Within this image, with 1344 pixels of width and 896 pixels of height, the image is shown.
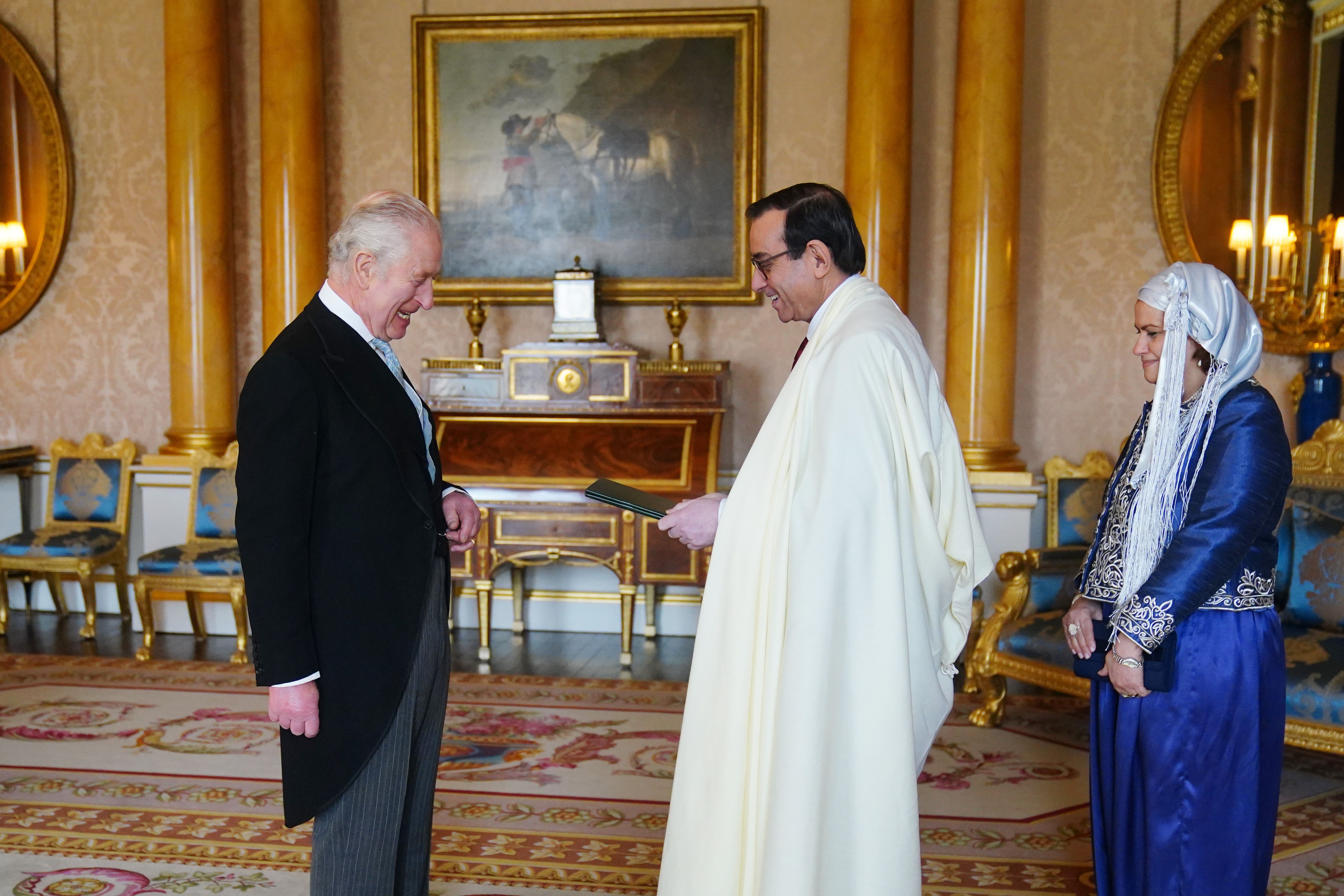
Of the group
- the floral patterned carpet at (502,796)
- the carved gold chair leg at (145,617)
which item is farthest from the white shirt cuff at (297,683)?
the carved gold chair leg at (145,617)

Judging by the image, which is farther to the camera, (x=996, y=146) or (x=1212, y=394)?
(x=996, y=146)

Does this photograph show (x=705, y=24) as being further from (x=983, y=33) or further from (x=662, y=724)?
(x=662, y=724)

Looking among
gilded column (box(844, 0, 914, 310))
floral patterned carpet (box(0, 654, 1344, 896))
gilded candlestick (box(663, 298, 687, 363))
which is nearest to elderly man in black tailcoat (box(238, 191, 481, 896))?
floral patterned carpet (box(0, 654, 1344, 896))

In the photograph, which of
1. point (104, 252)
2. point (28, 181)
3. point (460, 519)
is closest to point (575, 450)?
point (460, 519)

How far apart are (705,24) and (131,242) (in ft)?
11.4

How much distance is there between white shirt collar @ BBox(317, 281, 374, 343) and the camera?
1.94 m

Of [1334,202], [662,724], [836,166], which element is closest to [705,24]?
[836,166]

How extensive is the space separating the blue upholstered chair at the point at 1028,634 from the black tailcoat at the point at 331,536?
2.59 metres

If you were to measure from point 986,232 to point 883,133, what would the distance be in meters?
0.71

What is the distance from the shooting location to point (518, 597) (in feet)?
19.0

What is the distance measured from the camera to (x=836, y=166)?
19.1 ft

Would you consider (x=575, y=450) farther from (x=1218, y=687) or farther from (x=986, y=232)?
(x=1218, y=687)

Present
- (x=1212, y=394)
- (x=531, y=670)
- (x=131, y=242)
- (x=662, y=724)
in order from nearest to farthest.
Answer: (x=1212, y=394), (x=662, y=724), (x=531, y=670), (x=131, y=242)

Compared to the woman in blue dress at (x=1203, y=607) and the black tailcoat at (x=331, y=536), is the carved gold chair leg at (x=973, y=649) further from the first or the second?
the black tailcoat at (x=331, y=536)
